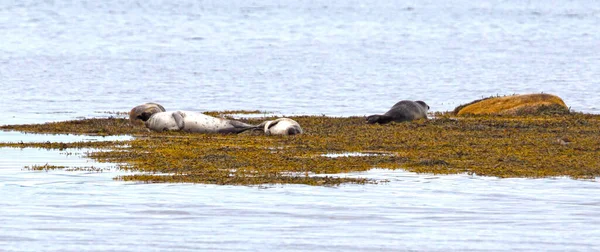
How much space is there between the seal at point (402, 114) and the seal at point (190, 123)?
2.70 metres

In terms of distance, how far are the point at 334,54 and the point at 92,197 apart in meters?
44.1

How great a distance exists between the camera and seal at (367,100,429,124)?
22641 millimetres

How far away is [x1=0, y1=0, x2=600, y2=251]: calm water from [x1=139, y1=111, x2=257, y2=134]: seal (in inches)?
57.8

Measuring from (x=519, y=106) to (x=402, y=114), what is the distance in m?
3.56

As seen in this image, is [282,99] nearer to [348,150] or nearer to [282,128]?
[282,128]

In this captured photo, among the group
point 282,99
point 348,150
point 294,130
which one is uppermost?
point 294,130

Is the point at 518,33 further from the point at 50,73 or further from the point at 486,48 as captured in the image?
the point at 50,73

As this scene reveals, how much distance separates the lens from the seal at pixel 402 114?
22641 millimetres

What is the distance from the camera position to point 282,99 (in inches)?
1302

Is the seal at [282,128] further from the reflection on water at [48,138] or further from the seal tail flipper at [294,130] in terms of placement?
the reflection on water at [48,138]

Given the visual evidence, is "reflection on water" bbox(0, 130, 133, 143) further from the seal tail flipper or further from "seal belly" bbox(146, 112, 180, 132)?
the seal tail flipper

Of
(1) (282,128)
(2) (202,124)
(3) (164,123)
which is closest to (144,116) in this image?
(3) (164,123)

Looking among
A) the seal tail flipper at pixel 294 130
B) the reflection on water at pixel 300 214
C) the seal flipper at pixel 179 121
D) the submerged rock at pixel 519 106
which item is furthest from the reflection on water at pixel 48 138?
the submerged rock at pixel 519 106

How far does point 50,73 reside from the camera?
141 ft
